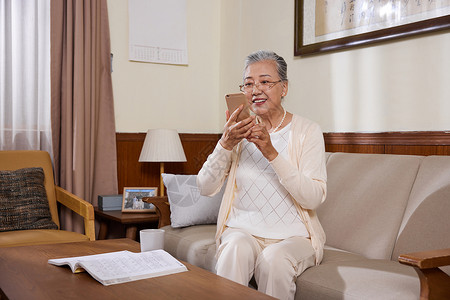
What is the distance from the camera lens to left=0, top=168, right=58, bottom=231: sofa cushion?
254cm

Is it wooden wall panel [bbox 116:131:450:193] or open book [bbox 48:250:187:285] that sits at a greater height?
wooden wall panel [bbox 116:131:450:193]

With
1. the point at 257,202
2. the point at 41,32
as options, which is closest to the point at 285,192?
the point at 257,202

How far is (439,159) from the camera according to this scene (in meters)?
2.04

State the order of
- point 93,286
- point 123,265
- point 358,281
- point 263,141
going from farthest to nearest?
point 263,141 < point 358,281 < point 123,265 < point 93,286

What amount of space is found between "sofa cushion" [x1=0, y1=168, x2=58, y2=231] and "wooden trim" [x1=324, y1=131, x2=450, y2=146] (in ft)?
5.40

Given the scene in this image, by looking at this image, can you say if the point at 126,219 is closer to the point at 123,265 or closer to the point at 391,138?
the point at 123,265

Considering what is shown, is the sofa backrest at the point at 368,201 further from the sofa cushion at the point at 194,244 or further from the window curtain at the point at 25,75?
the window curtain at the point at 25,75

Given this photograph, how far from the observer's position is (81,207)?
2.62 metres

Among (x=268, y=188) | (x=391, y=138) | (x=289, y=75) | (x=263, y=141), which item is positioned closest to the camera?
(x=263, y=141)

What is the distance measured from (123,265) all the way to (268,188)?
2.26 feet

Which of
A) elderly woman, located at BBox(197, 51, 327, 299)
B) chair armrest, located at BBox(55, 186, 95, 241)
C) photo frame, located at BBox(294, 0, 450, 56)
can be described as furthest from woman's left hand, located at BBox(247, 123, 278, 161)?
chair armrest, located at BBox(55, 186, 95, 241)

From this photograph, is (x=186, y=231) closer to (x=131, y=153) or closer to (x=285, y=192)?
(x=285, y=192)

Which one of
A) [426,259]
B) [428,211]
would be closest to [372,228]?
[428,211]

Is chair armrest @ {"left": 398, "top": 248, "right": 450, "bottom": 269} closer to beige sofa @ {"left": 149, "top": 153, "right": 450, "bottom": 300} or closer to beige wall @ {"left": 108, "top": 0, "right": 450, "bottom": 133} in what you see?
beige sofa @ {"left": 149, "top": 153, "right": 450, "bottom": 300}
